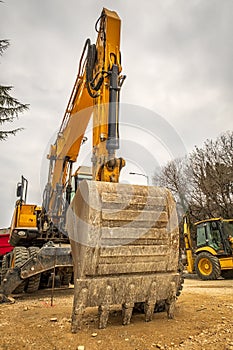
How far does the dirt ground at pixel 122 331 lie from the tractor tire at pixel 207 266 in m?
6.47

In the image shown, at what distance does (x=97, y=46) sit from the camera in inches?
202

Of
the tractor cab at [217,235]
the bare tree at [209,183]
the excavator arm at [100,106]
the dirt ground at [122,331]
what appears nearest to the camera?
the dirt ground at [122,331]

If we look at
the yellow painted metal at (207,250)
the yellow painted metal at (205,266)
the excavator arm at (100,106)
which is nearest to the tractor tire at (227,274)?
the yellow painted metal at (205,266)

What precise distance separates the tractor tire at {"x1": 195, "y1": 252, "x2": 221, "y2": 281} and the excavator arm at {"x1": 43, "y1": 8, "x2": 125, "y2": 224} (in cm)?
589

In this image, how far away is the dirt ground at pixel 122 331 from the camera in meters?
2.84

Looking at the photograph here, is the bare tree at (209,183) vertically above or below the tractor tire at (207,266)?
above

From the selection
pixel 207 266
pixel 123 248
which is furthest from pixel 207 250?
pixel 123 248

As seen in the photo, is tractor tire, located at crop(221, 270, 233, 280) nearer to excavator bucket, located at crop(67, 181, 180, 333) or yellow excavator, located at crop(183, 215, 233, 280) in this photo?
yellow excavator, located at crop(183, 215, 233, 280)

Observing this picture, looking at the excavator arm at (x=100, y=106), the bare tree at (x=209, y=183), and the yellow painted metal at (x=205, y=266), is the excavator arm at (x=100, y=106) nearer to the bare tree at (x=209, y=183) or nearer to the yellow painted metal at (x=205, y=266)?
the yellow painted metal at (x=205, y=266)

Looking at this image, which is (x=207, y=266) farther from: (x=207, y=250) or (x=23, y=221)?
(x=23, y=221)

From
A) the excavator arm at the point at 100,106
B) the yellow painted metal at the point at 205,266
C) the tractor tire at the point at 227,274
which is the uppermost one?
the excavator arm at the point at 100,106

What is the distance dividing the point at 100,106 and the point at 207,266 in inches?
328

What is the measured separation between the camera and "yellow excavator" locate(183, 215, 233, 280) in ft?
34.4

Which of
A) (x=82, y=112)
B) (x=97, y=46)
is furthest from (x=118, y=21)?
(x=82, y=112)
